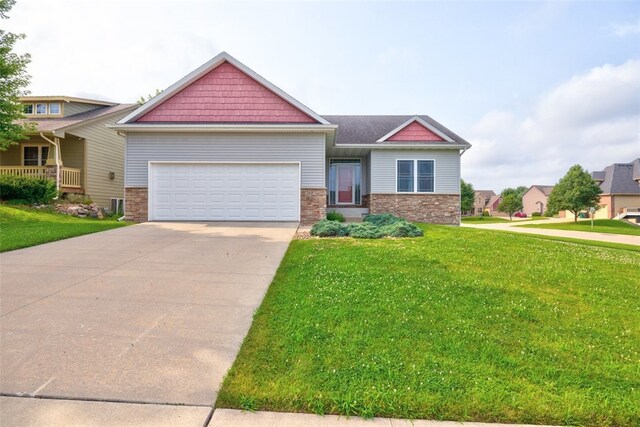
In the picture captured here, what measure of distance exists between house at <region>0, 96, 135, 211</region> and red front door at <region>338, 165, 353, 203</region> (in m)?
13.3

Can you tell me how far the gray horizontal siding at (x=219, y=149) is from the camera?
1262 centimetres

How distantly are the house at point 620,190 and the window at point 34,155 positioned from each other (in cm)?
4713

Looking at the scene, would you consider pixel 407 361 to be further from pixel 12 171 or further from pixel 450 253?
pixel 12 171

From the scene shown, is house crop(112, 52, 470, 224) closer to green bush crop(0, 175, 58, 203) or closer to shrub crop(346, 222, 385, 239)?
shrub crop(346, 222, 385, 239)

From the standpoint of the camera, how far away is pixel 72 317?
3.80 meters

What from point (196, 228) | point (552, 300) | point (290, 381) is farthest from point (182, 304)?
point (196, 228)

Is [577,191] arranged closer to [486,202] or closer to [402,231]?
[402,231]

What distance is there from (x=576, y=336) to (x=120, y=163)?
75.3ft

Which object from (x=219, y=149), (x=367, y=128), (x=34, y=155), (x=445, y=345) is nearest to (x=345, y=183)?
(x=367, y=128)

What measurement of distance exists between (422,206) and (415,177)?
1411 millimetres

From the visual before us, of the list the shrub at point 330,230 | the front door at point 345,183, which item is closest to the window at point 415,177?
the front door at point 345,183

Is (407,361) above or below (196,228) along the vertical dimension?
below

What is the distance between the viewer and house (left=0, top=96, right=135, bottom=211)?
1648 cm

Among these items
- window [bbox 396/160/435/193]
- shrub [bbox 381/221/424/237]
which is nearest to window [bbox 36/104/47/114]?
window [bbox 396/160/435/193]
